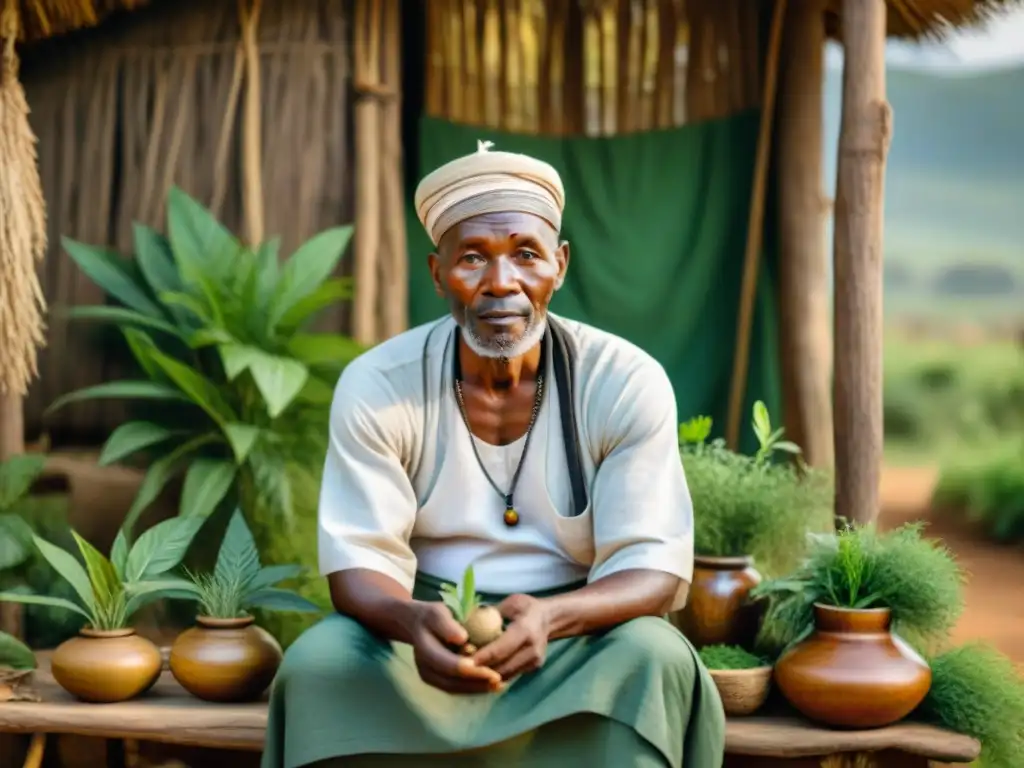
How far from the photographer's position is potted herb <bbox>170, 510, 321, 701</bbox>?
382cm

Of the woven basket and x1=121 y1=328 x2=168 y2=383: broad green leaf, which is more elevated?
x1=121 y1=328 x2=168 y2=383: broad green leaf

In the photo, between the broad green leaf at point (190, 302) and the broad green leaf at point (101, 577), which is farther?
the broad green leaf at point (190, 302)

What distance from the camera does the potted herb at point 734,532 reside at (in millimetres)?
4000

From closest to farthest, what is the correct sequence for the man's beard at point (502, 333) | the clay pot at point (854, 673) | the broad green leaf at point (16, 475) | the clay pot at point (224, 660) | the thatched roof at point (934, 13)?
the man's beard at point (502, 333)
the clay pot at point (854, 673)
the clay pot at point (224, 660)
the broad green leaf at point (16, 475)
the thatched roof at point (934, 13)

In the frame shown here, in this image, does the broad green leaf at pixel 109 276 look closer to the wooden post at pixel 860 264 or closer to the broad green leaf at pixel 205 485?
the broad green leaf at pixel 205 485

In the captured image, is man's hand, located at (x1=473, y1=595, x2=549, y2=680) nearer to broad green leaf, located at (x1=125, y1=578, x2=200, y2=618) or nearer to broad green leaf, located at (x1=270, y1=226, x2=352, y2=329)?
broad green leaf, located at (x1=125, y1=578, x2=200, y2=618)

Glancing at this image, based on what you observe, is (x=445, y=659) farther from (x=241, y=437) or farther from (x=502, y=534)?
(x=241, y=437)

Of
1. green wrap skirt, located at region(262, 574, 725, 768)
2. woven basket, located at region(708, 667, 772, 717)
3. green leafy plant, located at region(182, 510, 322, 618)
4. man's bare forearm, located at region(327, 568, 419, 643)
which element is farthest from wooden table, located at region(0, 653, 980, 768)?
man's bare forearm, located at region(327, 568, 419, 643)

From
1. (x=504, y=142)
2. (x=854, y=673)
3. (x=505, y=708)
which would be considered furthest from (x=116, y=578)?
(x=504, y=142)

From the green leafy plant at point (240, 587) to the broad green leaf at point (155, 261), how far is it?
169cm

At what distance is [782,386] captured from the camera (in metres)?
5.90

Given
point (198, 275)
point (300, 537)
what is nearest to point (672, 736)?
point (300, 537)

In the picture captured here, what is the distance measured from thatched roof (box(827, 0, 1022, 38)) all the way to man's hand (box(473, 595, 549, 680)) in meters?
3.63

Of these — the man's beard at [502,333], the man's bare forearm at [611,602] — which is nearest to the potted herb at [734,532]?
the man's bare forearm at [611,602]
